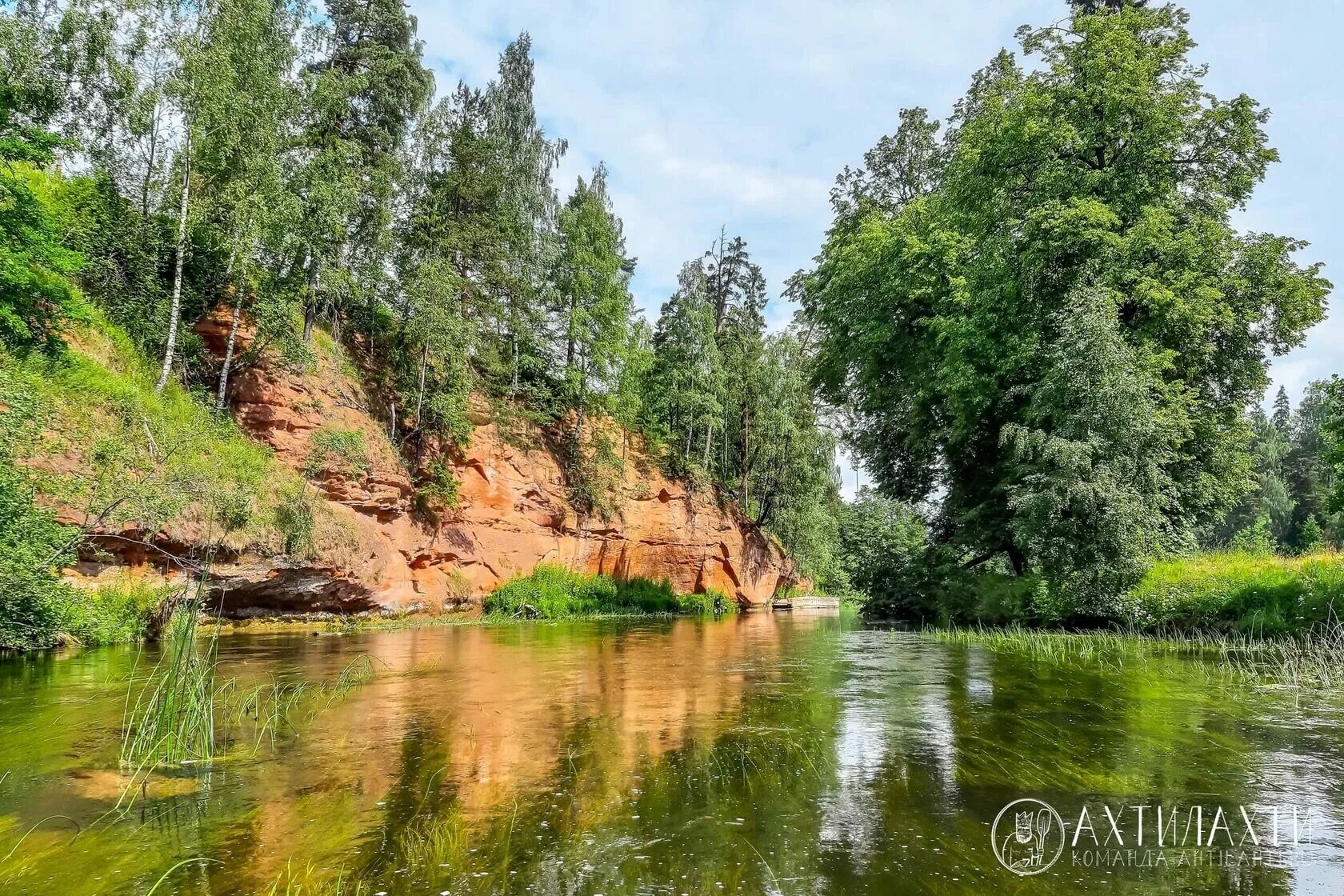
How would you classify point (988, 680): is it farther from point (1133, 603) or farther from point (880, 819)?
point (1133, 603)

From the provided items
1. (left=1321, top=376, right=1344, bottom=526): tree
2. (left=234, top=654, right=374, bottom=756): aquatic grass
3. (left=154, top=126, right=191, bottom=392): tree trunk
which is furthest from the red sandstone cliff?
(left=1321, top=376, right=1344, bottom=526): tree

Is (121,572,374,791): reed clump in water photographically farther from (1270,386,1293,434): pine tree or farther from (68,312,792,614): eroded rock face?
(1270,386,1293,434): pine tree

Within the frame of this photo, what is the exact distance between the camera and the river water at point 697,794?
10.5 feet

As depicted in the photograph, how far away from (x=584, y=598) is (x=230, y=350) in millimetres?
16915

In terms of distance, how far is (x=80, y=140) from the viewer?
2108cm

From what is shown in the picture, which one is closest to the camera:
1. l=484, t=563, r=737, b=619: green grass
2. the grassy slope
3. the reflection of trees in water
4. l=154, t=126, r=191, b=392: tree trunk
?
the reflection of trees in water

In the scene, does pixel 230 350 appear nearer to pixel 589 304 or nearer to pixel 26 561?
pixel 26 561

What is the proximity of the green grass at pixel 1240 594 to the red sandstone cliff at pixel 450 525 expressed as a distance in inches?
846

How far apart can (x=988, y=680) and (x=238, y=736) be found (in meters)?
9.00

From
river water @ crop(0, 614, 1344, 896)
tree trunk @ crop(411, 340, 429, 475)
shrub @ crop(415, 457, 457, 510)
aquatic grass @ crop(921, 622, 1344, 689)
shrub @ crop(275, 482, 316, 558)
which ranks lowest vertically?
aquatic grass @ crop(921, 622, 1344, 689)

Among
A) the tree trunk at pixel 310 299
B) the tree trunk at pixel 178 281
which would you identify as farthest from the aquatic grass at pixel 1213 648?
the tree trunk at pixel 310 299

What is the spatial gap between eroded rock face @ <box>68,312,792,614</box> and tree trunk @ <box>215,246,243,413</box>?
0.53 m

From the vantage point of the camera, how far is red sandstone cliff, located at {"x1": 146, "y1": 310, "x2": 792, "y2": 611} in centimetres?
2063

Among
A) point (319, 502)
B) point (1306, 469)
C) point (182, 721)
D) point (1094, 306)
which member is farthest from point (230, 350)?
point (1306, 469)
